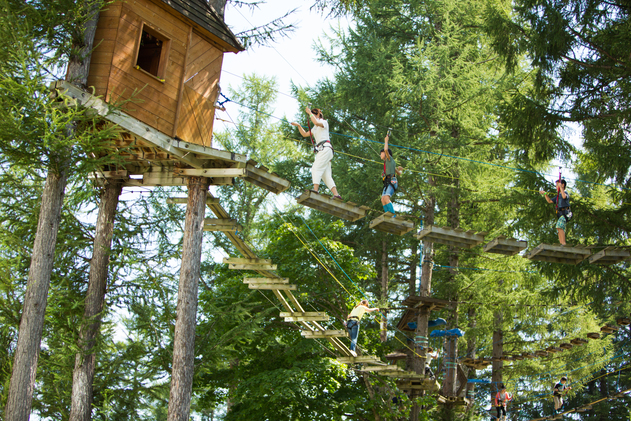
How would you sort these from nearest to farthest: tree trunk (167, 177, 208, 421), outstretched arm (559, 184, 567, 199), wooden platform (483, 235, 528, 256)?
tree trunk (167, 177, 208, 421) → wooden platform (483, 235, 528, 256) → outstretched arm (559, 184, 567, 199)

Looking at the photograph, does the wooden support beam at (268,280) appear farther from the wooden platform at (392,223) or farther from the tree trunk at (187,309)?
the wooden platform at (392,223)

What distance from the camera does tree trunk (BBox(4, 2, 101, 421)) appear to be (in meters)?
9.00

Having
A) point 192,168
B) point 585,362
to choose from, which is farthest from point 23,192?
point 585,362

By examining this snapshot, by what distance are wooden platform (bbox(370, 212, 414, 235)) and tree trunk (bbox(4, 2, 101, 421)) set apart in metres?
5.76

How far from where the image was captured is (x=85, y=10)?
1050cm

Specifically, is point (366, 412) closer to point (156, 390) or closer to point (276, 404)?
point (276, 404)

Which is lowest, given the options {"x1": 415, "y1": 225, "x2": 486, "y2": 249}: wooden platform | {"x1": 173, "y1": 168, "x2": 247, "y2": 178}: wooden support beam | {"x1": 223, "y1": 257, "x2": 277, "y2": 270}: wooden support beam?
{"x1": 223, "y1": 257, "x2": 277, "y2": 270}: wooden support beam

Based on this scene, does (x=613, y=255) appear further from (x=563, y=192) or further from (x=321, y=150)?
(x=321, y=150)

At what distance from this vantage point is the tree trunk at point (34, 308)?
899 cm

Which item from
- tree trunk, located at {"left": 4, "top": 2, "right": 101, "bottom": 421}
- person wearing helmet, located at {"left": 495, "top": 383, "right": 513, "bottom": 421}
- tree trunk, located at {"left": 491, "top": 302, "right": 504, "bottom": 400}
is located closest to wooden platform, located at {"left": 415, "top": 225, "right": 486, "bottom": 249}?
tree trunk, located at {"left": 4, "top": 2, "right": 101, "bottom": 421}

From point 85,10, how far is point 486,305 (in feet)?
50.2

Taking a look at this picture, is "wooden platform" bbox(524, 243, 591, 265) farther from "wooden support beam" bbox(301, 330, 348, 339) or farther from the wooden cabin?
the wooden cabin

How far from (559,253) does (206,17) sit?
9074 millimetres

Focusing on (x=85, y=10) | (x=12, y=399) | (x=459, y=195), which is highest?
(x=459, y=195)
